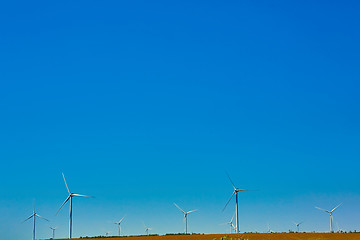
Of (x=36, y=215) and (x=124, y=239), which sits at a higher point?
(x=36, y=215)

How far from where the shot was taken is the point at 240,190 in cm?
12556

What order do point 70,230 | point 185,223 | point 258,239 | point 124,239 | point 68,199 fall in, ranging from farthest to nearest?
point 185,223
point 68,199
point 70,230
point 124,239
point 258,239

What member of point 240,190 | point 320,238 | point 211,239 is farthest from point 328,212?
point 211,239

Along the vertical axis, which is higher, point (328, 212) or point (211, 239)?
point (328, 212)

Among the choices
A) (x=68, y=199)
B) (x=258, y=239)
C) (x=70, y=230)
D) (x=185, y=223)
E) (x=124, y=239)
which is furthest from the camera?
(x=185, y=223)

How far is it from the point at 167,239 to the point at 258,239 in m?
14.1

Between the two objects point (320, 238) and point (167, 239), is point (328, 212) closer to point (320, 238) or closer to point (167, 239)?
point (320, 238)

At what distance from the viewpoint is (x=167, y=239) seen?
8806 cm

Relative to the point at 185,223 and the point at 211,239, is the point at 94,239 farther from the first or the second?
the point at 185,223

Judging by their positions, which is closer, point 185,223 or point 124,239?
point 124,239

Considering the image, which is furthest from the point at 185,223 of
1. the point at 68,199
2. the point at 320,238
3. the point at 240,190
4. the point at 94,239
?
the point at 320,238

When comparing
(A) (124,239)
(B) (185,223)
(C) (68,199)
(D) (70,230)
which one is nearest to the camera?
(A) (124,239)

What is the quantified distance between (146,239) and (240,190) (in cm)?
4175

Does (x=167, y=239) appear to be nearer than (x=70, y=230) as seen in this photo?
Yes
